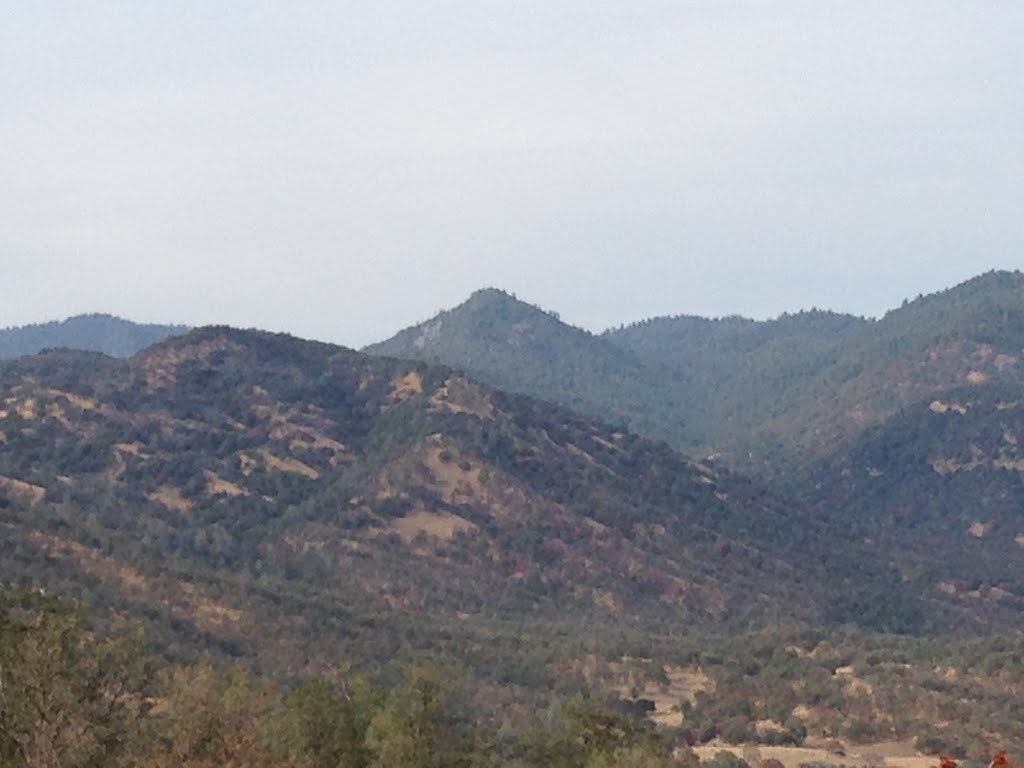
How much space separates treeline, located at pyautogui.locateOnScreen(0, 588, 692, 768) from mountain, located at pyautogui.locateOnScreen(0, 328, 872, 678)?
2516cm

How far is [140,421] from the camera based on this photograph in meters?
96.6

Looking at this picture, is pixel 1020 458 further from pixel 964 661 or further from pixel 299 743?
pixel 299 743

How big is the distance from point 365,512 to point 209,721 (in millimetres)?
66036

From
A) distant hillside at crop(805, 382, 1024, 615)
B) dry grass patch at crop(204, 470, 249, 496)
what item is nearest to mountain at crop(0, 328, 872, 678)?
dry grass patch at crop(204, 470, 249, 496)

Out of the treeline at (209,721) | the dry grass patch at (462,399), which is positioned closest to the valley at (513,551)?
the dry grass patch at (462,399)

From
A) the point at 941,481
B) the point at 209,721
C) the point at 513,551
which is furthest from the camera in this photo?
the point at 941,481

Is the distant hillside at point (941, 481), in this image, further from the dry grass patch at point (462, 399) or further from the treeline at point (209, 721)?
the treeline at point (209, 721)

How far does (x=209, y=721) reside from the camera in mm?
21688

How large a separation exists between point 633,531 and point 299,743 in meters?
67.9

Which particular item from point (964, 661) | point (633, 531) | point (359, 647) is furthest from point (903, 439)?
point (359, 647)

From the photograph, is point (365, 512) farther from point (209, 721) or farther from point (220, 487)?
point (209, 721)

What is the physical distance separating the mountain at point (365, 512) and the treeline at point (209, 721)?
82.5 feet

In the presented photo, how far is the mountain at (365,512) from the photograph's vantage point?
57.8 m

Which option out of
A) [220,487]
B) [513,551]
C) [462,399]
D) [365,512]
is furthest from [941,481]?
[220,487]
